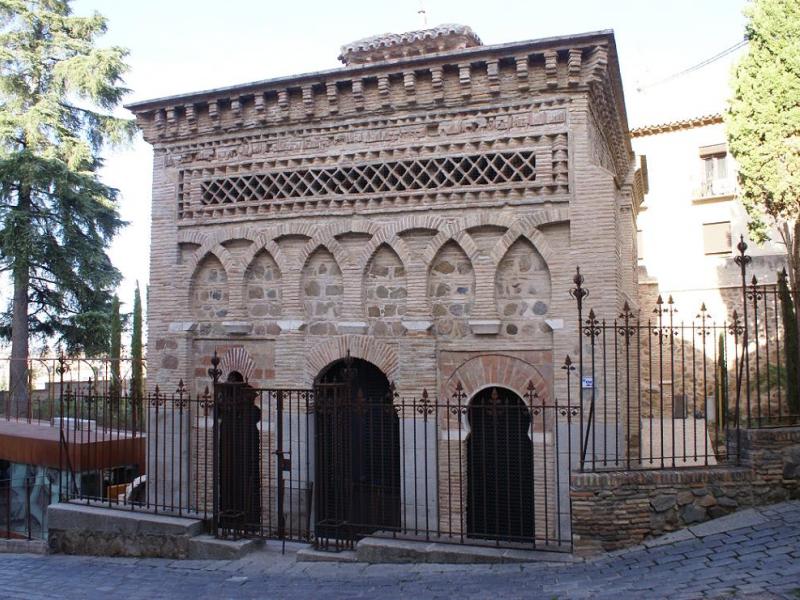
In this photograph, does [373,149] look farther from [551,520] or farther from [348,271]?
[551,520]

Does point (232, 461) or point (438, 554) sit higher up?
point (232, 461)

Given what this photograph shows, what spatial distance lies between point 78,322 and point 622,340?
1689 cm

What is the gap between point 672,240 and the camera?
2380cm

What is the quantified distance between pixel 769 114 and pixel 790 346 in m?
6.66

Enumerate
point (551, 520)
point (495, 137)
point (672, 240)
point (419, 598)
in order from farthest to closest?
1. point (672, 240)
2. point (495, 137)
3. point (551, 520)
4. point (419, 598)

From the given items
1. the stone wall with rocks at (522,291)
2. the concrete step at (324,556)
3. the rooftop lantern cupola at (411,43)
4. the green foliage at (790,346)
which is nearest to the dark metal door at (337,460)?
the concrete step at (324,556)

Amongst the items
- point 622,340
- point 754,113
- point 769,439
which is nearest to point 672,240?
point 754,113

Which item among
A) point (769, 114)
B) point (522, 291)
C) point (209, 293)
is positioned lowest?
point (522, 291)

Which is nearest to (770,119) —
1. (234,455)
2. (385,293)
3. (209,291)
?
(385,293)

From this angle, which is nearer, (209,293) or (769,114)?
(209,293)

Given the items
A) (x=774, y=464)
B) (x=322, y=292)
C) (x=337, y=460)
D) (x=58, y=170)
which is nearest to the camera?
(x=774, y=464)

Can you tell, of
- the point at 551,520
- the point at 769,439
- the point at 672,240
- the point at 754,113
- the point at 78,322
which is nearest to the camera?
the point at 769,439

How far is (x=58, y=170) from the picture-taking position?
2064 centimetres

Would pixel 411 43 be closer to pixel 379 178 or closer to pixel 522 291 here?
pixel 379 178
